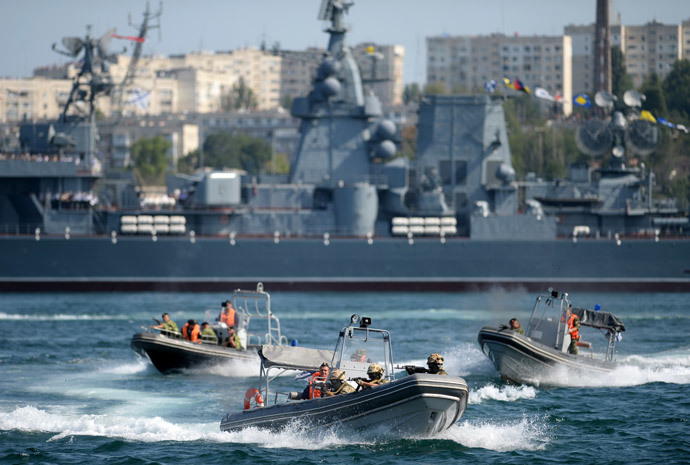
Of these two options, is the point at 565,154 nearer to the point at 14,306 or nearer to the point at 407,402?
the point at 14,306

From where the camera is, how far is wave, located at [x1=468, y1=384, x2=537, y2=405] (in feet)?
82.7

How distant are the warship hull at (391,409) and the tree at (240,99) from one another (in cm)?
13343

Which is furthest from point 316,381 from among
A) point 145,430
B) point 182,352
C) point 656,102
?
point 656,102

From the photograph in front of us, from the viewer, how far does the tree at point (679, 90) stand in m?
94.1

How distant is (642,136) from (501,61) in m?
97.8

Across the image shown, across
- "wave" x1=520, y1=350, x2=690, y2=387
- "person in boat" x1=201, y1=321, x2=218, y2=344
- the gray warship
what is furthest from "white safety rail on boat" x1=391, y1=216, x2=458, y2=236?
"person in boat" x1=201, y1=321, x2=218, y2=344

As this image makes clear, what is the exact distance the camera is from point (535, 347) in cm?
2584

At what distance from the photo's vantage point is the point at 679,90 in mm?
95750

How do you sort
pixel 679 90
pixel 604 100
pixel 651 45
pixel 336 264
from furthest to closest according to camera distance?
pixel 651 45 → pixel 679 90 → pixel 336 264 → pixel 604 100

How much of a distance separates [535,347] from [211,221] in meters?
30.5

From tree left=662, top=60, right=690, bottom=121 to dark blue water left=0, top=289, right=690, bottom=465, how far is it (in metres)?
56.8

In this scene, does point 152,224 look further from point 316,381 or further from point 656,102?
point 656,102

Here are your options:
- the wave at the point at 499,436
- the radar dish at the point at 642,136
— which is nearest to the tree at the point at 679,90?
the radar dish at the point at 642,136

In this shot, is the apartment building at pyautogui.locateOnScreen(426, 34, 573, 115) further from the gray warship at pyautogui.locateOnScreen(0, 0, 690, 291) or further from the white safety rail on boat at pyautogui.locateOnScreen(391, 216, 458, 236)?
the white safety rail on boat at pyautogui.locateOnScreen(391, 216, 458, 236)
